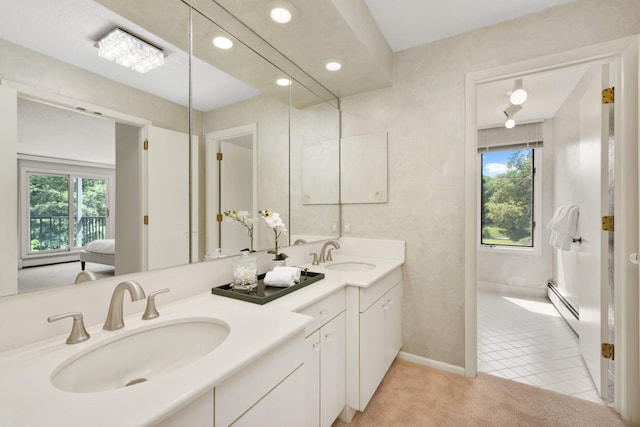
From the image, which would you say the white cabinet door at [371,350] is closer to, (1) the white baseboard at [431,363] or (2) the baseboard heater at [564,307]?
(1) the white baseboard at [431,363]

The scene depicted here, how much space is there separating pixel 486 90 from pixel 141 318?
3.44 metres

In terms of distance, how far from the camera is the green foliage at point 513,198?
13.3 feet

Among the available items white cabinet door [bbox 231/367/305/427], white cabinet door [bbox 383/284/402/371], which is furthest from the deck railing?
white cabinet door [bbox 383/284/402/371]

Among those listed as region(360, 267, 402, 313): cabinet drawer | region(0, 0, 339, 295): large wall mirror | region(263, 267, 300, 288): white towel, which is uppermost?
region(0, 0, 339, 295): large wall mirror

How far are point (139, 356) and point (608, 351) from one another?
2609 millimetres

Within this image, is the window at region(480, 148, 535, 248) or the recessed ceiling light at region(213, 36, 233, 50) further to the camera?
the window at region(480, 148, 535, 248)

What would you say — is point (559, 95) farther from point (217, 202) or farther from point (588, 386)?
point (217, 202)

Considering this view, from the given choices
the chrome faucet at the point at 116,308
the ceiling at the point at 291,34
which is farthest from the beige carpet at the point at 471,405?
the ceiling at the point at 291,34

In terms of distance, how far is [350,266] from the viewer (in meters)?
2.30

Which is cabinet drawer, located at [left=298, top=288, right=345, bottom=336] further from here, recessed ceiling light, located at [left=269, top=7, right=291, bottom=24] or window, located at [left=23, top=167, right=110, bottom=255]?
recessed ceiling light, located at [left=269, top=7, right=291, bottom=24]

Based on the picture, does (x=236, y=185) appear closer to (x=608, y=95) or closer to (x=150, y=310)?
(x=150, y=310)

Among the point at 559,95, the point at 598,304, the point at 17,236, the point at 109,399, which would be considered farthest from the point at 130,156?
the point at 559,95

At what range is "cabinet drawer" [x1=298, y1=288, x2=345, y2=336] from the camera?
131 centimetres

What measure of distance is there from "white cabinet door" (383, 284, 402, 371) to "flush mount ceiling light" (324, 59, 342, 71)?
169cm
